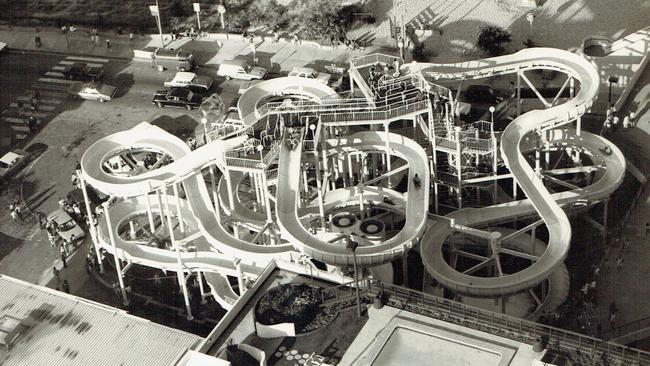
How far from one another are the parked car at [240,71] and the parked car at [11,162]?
24.3 meters

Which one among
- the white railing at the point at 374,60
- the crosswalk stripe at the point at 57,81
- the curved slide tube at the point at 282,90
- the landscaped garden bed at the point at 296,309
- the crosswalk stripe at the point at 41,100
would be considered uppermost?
the white railing at the point at 374,60

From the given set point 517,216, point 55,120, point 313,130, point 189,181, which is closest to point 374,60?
point 313,130

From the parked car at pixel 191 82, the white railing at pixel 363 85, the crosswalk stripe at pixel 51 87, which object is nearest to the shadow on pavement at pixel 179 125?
the parked car at pixel 191 82

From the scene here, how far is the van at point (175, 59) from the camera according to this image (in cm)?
12212

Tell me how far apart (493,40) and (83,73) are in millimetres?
48476

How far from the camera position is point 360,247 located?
77125 mm

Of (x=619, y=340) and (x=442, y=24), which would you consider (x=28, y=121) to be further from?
(x=619, y=340)

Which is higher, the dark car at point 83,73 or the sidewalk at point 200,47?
the sidewalk at point 200,47

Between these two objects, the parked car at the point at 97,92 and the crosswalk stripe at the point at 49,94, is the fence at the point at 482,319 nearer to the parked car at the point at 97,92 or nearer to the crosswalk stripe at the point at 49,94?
the parked car at the point at 97,92

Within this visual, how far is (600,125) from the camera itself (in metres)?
103

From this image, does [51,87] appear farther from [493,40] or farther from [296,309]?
[296,309]

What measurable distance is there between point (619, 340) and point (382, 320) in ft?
68.2

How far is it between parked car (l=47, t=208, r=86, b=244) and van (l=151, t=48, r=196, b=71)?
30.7 meters

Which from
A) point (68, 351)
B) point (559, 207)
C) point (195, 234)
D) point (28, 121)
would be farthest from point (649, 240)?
point (28, 121)
